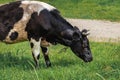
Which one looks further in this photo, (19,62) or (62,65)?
(19,62)

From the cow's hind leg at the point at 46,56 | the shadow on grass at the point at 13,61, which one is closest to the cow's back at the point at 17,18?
the shadow on grass at the point at 13,61

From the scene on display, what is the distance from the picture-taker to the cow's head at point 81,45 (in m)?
11.4

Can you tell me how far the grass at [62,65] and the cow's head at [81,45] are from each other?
0.16m

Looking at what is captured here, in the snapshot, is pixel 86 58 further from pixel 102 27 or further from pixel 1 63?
pixel 102 27

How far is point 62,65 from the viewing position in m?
11.1

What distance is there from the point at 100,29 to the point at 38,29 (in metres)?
9.11

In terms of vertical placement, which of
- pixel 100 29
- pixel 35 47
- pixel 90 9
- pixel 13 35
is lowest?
pixel 90 9

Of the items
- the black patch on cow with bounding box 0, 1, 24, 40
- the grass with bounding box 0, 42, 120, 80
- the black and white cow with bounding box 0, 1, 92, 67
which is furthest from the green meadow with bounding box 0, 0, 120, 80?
the black patch on cow with bounding box 0, 1, 24, 40

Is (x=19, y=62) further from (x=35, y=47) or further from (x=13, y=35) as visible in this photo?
(x=13, y=35)

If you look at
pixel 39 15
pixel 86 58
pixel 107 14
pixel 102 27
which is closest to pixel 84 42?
pixel 86 58

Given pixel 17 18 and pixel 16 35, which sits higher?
pixel 17 18

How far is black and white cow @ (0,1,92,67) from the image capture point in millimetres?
11227

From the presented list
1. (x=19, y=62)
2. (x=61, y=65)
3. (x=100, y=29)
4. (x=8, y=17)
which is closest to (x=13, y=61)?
(x=19, y=62)

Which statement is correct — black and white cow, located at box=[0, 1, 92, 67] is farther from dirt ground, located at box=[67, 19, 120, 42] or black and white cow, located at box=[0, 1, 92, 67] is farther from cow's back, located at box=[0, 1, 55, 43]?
dirt ground, located at box=[67, 19, 120, 42]
